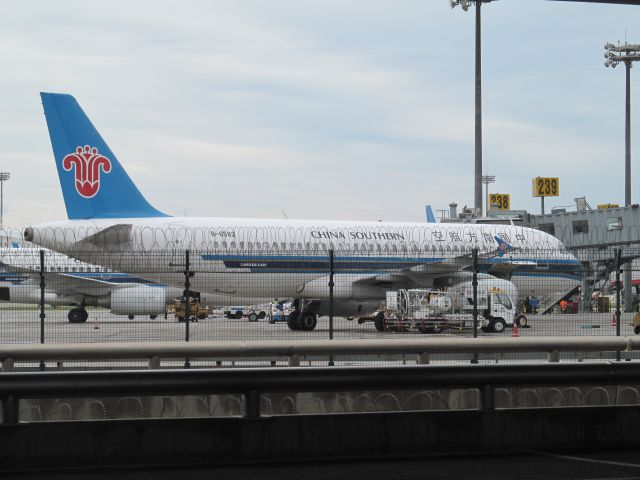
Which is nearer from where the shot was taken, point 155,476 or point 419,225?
point 155,476

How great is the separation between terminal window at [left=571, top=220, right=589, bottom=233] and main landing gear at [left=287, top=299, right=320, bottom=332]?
3048cm

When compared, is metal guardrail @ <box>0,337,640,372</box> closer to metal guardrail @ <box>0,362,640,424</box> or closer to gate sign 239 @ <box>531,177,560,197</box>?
metal guardrail @ <box>0,362,640,424</box>

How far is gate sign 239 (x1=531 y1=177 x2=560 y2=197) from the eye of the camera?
84938mm

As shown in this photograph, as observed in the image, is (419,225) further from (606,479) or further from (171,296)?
(606,479)

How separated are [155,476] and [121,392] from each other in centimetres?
69

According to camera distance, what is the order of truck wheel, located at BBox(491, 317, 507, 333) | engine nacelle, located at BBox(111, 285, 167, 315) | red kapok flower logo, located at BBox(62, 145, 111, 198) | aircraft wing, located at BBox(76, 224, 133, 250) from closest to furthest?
engine nacelle, located at BBox(111, 285, 167, 315) → truck wheel, located at BBox(491, 317, 507, 333) → aircraft wing, located at BBox(76, 224, 133, 250) → red kapok flower logo, located at BBox(62, 145, 111, 198)

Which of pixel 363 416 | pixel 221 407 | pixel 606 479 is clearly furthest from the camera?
pixel 221 407

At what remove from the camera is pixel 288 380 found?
8.19 m

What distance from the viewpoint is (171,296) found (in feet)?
130

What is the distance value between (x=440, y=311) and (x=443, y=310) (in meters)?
0.28

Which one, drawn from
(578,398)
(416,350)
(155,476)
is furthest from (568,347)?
(155,476)

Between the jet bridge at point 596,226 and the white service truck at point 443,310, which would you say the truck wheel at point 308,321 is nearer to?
the white service truck at point 443,310

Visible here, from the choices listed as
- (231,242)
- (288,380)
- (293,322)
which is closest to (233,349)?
(288,380)

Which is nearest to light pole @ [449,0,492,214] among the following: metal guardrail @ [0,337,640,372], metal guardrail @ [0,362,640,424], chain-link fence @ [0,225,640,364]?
chain-link fence @ [0,225,640,364]
